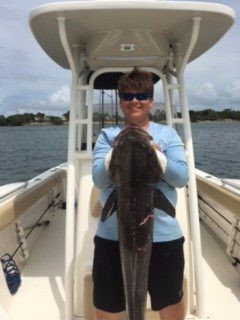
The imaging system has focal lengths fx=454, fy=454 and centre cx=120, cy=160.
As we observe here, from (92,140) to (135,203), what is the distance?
6.52 ft

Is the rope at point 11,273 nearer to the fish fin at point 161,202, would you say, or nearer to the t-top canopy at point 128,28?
the t-top canopy at point 128,28

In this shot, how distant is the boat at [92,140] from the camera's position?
136 inches

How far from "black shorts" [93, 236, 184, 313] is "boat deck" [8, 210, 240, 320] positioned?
3.90ft

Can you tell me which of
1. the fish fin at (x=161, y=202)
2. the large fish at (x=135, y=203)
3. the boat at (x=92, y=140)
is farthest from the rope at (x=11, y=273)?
the fish fin at (x=161, y=202)

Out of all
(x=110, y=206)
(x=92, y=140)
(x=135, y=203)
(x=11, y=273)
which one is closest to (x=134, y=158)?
(x=135, y=203)

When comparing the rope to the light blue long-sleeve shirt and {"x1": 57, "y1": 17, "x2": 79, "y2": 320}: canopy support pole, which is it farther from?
the light blue long-sleeve shirt

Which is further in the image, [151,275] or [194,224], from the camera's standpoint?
[194,224]

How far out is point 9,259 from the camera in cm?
459

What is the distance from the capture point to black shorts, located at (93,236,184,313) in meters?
2.73

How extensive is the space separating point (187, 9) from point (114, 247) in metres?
1.81

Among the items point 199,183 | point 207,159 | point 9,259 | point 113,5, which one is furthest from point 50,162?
point 113,5

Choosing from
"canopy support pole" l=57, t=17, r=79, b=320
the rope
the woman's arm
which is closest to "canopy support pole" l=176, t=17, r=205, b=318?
"canopy support pole" l=57, t=17, r=79, b=320

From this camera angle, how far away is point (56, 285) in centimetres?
476

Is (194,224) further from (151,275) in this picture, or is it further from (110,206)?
(110,206)
